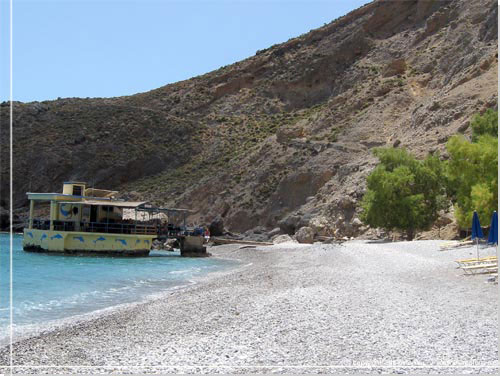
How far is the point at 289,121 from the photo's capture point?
3250 inches

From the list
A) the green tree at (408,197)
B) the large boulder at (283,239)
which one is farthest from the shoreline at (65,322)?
the large boulder at (283,239)

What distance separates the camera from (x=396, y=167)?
4216 cm

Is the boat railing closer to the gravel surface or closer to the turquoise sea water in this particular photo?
the turquoise sea water

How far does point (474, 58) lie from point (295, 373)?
181 ft

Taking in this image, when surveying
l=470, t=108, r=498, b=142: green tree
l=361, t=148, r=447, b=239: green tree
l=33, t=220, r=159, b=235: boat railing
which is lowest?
l=33, t=220, r=159, b=235: boat railing

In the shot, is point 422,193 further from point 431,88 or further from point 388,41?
point 388,41

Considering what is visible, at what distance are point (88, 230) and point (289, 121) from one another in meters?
43.8

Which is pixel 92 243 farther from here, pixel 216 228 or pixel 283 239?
pixel 216 228

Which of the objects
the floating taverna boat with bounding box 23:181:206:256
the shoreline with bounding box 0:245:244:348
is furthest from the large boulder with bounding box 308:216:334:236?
the shoreline with bounding box 0:245:244:348

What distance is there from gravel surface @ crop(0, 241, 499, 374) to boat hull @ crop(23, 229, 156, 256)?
84.6 ft

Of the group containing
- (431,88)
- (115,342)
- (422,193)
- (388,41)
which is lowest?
(115,342)

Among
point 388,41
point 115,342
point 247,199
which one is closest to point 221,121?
point 388,41

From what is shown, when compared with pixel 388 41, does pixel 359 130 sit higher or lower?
lower

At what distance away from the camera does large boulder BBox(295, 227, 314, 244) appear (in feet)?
151
